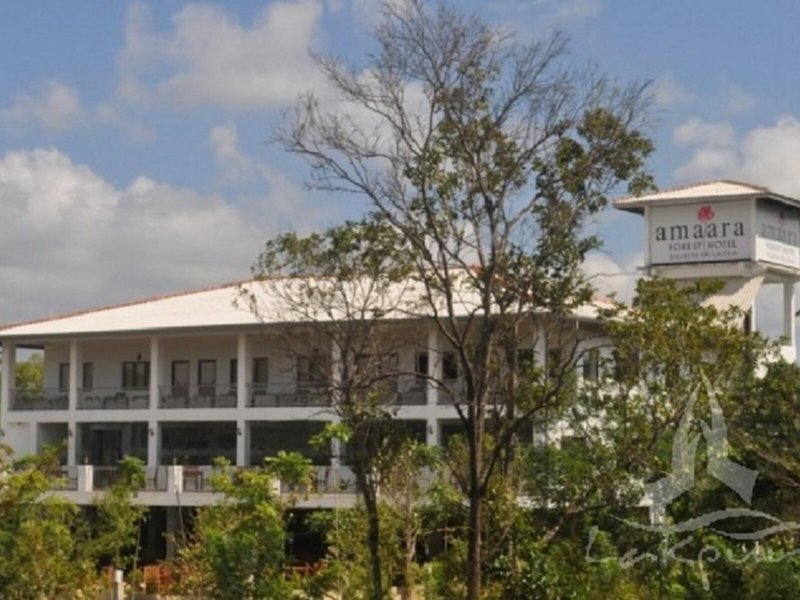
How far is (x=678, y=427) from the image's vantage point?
20.0m

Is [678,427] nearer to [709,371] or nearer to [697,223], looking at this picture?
[709,371]

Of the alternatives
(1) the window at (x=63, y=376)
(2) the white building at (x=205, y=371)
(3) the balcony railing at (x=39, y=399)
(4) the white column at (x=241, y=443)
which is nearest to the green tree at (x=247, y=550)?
(2) the white building at (x=205, y=371)

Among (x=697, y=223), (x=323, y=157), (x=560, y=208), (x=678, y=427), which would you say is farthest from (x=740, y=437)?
(x=697, y=223)

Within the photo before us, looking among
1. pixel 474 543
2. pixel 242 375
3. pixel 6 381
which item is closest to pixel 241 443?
pixel 242 375

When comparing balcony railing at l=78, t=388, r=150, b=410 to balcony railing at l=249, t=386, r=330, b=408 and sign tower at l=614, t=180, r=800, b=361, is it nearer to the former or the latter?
balcony railing at l=249, t=386, r=330, b=408

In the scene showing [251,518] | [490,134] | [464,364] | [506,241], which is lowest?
[251,518]

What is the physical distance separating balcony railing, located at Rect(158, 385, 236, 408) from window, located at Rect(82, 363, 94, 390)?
3164mm

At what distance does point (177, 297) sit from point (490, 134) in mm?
24630

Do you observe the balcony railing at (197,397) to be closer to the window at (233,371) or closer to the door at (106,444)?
the window at (233,371)

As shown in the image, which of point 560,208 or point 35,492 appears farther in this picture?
point 35,492

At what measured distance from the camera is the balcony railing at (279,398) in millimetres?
37062

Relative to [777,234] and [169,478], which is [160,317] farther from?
[777,234]

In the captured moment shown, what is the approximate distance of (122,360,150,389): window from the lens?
41312 millimetres

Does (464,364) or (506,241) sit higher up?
(506,241)
